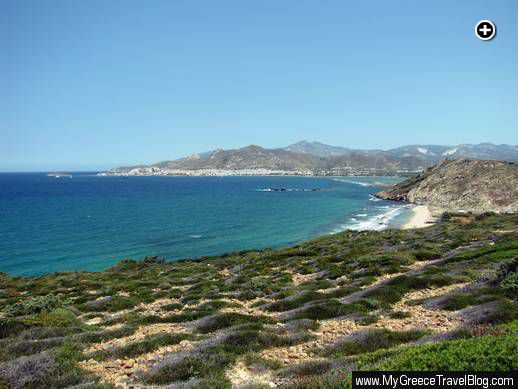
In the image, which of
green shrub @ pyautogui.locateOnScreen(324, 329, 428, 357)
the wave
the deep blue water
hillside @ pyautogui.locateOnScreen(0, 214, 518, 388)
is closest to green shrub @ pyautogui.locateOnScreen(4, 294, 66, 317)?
hillside @ pyautogui.locateOnScreen(0, 214, 518, 388)

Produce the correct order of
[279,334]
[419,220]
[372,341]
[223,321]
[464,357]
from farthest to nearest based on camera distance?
[419,220] → [223,321] → [279,334] → [372,341] → [464,357]

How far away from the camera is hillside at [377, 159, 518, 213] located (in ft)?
386

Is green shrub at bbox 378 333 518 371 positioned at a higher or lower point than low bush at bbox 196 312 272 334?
higher

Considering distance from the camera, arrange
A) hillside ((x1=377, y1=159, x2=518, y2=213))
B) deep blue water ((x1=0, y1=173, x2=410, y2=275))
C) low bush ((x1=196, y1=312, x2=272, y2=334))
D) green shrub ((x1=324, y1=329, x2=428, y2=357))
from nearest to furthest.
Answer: green shrub ((x1=324, y1=329, x2=428, y2=357))
low bush ((x1=196, y1=312, x2=272, y2=334))
deep blue water ((x1=0, y1=173, x2=410, y2=275))
hillside ((x1=377, y1=159, x2=518, y2=213))

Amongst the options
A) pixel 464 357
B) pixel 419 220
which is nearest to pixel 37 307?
pixel 464 357

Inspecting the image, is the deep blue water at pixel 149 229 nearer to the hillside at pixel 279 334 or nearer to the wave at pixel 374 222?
the wave at pixel 374 222

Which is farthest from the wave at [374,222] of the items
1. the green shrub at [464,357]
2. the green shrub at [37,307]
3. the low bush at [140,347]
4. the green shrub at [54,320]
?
the green shrub at [464,357]

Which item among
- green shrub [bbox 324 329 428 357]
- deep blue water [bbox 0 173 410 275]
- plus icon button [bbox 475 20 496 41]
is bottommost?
deep blue water [bbox 0 173 410 275]

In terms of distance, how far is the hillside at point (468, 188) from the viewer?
117625 millimetres

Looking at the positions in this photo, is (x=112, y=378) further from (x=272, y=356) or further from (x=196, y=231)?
(x=196, y=231)

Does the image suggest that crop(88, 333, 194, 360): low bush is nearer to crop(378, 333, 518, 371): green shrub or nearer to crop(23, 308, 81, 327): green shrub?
crop(23, 308, 81, 327): green shrub

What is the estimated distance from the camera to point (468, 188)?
131750 millimetres

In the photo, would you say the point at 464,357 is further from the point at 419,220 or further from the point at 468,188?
the point at 468,188

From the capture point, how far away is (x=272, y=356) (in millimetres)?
12070
